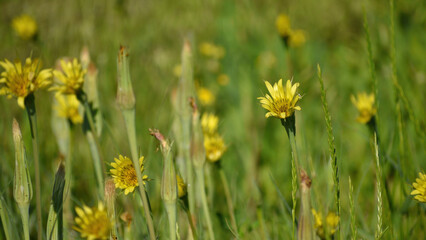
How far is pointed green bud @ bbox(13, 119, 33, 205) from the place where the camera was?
958 mm

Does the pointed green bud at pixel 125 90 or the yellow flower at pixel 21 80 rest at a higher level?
the yellow flower at pixel 21 80

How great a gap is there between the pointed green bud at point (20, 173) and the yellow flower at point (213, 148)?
0.57 meters

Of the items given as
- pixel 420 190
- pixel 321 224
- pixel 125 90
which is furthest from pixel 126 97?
pixel 420 190

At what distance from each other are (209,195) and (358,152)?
1.07 m

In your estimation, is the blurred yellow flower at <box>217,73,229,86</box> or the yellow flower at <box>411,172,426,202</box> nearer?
the yellow flower at <box>411,172,426,202</box>

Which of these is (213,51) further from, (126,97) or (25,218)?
(25,218)

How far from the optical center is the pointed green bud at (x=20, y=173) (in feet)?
3.14

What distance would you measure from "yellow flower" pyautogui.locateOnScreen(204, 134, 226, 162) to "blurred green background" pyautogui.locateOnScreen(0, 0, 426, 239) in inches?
5.1

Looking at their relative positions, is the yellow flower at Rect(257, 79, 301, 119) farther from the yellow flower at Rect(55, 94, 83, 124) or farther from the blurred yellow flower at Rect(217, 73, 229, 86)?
the blurred yellow flower at Rect(217, 73, 229, 86)

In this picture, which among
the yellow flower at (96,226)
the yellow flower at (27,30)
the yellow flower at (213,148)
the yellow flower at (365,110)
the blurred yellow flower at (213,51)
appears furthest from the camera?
the blurred yellow flower at (213,51)

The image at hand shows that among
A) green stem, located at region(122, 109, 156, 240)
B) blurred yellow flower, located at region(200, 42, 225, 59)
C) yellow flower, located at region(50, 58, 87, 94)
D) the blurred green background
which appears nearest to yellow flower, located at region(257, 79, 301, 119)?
green stem, located at region(122, 109, 156, 240)

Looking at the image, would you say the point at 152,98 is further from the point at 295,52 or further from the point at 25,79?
the point at 25,79

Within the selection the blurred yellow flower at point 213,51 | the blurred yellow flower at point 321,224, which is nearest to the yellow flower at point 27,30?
the blurred yellow flower at point 213,51

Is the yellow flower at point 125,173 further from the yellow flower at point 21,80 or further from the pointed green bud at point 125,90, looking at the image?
the yellow flower at point 21,80
